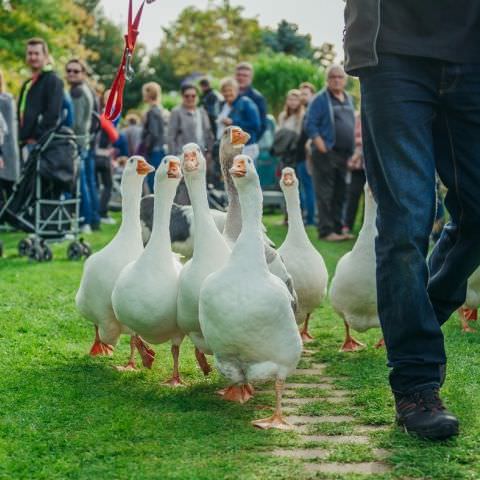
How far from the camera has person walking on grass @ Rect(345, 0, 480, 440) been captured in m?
4.15

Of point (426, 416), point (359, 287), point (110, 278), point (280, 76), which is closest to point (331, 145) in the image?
point (359, 287)

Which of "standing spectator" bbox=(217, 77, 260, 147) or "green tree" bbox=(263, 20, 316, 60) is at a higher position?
"green tree" bbox=(263, 20, 316, 60)

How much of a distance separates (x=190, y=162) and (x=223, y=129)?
7.76 meters

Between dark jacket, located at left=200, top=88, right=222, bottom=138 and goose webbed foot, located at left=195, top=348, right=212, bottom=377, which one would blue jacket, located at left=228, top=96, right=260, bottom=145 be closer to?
dark jacket, located at left=200, top=88, right=222, bottom=138

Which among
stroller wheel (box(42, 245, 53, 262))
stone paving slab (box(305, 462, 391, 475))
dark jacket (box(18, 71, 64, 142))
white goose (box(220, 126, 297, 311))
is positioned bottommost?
stroller wheel (box(42, 245, 53, 262))

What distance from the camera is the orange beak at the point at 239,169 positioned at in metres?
4.86

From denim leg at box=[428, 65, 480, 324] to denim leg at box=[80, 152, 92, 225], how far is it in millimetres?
9657

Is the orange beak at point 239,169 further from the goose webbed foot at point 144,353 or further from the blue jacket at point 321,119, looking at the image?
the blue jacket at point 321,119

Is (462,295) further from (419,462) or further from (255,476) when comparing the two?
(255,476)

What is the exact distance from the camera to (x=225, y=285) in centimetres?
464

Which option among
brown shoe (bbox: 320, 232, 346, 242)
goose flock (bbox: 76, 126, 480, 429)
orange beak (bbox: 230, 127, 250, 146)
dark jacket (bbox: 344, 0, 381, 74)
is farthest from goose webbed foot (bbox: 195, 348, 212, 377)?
brown shoe (bbox: 320, 232, 346, 242)

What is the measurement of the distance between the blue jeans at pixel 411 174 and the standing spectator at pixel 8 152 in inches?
322

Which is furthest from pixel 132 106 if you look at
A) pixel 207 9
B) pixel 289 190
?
Result: pixel 289 190

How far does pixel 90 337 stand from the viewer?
6.83 metres
